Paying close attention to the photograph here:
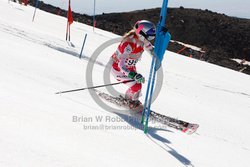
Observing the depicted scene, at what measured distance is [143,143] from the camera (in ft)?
13.6

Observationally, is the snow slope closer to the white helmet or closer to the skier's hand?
the skier's hand

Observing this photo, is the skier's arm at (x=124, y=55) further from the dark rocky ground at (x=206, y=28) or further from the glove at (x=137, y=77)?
the dark rocky ground at (x=206, y=28)

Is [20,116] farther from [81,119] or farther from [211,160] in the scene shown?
[211,160]

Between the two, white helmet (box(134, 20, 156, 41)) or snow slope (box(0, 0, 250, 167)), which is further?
white helmet (box(134, 20, 156, 41))

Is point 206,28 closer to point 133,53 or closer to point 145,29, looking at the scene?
point 133,53

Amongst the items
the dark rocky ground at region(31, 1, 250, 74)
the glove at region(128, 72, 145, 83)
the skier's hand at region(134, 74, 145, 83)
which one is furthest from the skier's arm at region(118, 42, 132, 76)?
the dark rocky ground at region(31, 1, 250, 74)

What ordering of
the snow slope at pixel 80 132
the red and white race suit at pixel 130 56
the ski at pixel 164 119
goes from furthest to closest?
the red and white race suit at pixel 130 56 < the ski at pixel 164 119 < the snow slope at pixel 80 132

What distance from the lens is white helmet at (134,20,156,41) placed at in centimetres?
542

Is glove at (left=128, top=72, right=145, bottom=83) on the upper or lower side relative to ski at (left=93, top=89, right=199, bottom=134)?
upper

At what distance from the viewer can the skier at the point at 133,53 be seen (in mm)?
5477

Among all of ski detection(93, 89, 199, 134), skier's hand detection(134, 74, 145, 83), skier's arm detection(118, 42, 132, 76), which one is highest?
skier's arm detection(118, 42, 132, 76)

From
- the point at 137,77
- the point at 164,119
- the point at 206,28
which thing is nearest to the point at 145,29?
the point at 137,77

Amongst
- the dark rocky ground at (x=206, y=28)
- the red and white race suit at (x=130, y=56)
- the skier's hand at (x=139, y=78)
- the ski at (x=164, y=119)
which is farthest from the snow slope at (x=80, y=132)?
the dark rocky ground at (x=206, y=28)

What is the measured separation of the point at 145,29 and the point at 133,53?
672 millimetres
